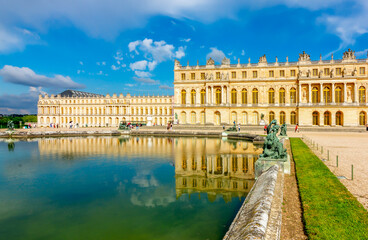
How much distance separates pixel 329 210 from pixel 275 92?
4418cm

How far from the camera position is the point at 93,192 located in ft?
33.1

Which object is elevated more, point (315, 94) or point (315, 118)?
point (315, 94)

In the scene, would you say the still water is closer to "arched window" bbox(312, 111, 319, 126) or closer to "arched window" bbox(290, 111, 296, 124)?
"arched window" bbox(290, 111, 296, 124)

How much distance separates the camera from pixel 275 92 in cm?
4659

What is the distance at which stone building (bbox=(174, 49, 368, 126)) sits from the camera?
1693 inches

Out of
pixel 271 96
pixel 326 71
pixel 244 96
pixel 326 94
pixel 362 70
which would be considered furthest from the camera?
pixel 244 96

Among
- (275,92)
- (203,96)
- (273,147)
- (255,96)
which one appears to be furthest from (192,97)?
(273,147)

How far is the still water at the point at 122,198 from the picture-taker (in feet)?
22.7

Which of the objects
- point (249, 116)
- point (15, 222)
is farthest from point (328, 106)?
point (15, 222)

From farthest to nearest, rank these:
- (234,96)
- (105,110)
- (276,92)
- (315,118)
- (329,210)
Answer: (105,110) < (234,96) < (276,92) < (315,118) < (329,210)

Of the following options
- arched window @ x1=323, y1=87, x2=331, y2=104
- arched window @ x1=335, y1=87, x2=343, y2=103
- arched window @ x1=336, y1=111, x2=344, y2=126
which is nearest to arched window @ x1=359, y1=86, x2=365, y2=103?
arched window @ x1=335, y1=87, x2=343, y2=103

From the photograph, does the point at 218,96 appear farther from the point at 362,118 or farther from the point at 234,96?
the point at 362,118

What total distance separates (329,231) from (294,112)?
4577cm

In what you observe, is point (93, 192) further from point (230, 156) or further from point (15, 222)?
point (230, 156)
